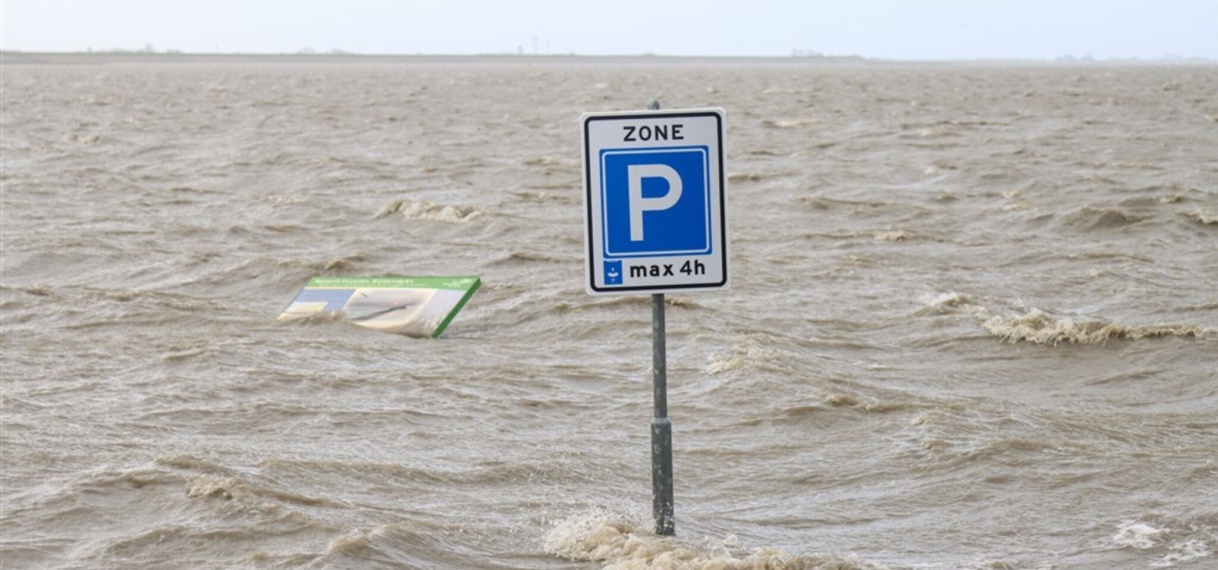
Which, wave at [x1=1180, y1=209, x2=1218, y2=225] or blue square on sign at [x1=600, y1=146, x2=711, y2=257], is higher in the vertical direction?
blue square on sign at [x1=600, y1=146, x2=711, y2=257]

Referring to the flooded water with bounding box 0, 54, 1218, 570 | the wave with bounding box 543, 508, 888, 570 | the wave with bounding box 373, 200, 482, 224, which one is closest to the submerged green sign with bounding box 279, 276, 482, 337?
the flooded water with bounding box 0, 54, 1218, 570

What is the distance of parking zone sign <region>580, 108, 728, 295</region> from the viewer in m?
5.14

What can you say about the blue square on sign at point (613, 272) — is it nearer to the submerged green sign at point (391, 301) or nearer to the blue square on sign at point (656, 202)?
the blue square on sign at point (656, 202)

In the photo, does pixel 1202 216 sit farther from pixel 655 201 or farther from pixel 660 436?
pixel 655 201

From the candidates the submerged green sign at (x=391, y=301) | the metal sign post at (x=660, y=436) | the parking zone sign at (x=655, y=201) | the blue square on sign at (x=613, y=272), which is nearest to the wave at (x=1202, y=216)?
the submerged green sign at (x=391, y=301)

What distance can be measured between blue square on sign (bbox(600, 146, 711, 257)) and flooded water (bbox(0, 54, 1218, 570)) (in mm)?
1079

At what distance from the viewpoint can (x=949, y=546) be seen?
20.2ft

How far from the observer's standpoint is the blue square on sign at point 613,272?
5.24 metres

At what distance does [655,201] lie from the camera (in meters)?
5.25

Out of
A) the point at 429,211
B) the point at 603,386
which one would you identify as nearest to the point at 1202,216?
the point at 429,211

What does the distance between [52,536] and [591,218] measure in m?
2.43

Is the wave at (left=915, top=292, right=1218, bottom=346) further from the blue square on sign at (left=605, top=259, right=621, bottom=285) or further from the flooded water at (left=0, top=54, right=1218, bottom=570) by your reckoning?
the blue square on sign at (left=605, top=259, right=621, bottom=285)

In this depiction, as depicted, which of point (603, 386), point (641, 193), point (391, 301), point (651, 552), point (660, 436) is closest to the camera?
point (641, 193)

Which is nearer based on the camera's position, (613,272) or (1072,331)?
(613,272)
